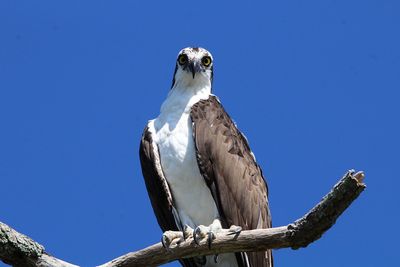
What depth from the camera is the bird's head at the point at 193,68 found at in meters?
8.67

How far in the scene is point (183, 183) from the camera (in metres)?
7.85

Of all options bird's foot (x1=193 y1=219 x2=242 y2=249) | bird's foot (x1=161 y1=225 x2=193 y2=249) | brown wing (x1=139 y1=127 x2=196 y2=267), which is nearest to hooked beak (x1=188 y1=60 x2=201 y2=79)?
brown wing (x1=139 y1=127 x2=196 y2=267)

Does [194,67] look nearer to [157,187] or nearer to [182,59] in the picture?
[182,59]

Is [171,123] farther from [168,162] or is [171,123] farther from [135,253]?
[135,253]

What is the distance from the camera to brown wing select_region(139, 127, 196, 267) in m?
7.92

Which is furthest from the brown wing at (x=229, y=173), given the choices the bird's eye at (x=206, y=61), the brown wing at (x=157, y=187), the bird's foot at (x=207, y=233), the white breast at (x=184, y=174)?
the bird's eye at (x=206, y=61)

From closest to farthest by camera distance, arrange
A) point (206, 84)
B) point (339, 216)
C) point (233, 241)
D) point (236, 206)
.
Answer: point (339, 216) < point (233, 241) < point (236, 206) < point (206, 84)

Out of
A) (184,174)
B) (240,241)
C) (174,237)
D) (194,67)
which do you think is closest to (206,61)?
(194,67)

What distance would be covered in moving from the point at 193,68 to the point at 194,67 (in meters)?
0.02

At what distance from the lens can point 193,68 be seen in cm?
865

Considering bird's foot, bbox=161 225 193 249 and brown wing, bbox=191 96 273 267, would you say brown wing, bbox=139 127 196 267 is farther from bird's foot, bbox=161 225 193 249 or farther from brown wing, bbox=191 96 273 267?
bird's foot, bbox=161 225 193 249

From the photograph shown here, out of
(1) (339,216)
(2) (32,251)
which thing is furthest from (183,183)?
(1) (339,216)

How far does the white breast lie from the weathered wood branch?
796 mm

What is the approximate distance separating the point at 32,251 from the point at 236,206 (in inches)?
87.2
